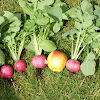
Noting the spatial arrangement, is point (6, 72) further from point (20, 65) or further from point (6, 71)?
point (20, 65)

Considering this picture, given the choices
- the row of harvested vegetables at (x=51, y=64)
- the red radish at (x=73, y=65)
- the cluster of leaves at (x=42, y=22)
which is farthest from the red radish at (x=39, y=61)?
the red radish at (x=73, y=65)

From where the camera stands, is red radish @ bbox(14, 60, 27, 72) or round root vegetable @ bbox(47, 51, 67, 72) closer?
round root vegetable @ bbox(47, 51, 67, 72)

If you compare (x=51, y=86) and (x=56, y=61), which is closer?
(x=56, y=61)

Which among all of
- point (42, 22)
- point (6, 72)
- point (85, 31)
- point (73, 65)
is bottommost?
point (6, 72)

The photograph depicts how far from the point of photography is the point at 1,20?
2064 millimetres

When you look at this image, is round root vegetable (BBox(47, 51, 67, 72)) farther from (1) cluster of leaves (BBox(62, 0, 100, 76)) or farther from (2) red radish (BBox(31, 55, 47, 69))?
(1) cluster of leaves (BBox(62, 0, 100, 76))

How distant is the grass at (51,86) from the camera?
215cm

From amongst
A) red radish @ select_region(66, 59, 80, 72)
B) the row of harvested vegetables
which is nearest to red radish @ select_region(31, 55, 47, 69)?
the row of harvested vegetables

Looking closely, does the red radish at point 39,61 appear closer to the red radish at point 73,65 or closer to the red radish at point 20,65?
the red radish at point 20,65

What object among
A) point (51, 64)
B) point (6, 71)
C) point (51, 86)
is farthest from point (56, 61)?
point (6, 71)

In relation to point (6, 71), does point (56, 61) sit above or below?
above

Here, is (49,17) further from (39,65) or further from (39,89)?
(39,89)

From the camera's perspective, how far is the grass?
2154 millimetres

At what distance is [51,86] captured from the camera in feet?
7.24
